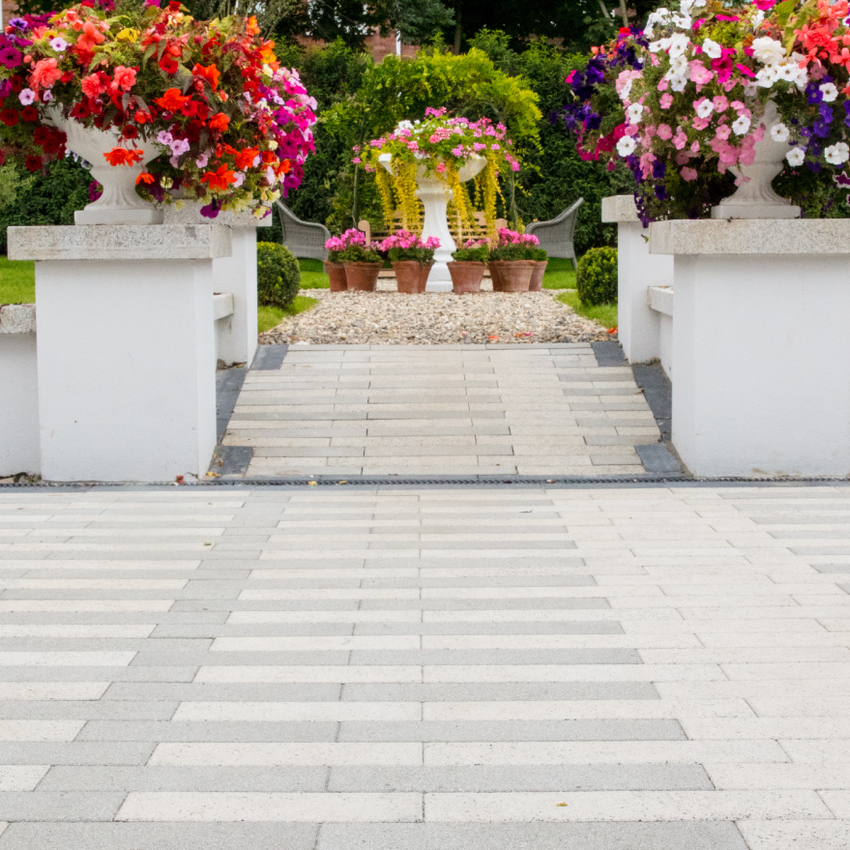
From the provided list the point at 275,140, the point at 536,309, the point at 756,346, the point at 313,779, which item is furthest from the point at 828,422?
the point at 536,309

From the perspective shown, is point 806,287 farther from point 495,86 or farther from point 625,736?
point 495,86

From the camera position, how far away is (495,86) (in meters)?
14.2

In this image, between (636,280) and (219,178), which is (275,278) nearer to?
(636,280)

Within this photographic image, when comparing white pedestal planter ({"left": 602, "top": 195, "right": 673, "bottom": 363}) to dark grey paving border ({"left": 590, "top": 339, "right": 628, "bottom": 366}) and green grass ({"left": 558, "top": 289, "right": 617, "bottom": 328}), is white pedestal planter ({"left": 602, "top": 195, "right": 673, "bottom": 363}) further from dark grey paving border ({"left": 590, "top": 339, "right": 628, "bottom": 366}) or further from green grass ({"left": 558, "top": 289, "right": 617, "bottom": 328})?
green grass ({"left": 558, "top": 289, "right": 617, "bottom": 328})

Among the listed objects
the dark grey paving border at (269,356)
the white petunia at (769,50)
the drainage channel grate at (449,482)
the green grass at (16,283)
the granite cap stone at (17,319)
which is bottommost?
the drainage channel grate at (449,482)

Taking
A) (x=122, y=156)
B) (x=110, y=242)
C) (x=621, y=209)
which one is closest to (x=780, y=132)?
(x=621, y=209)

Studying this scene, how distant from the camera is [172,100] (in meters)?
4.84

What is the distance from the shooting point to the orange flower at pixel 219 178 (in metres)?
5.11

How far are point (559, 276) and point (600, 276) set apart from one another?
19.0ft

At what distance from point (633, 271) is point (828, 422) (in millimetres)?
2213

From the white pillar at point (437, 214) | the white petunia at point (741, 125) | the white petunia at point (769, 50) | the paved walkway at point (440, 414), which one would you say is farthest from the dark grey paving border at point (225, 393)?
the white pillar at point (437, 214)

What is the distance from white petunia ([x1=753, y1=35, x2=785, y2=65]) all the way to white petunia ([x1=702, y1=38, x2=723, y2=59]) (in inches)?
6.2

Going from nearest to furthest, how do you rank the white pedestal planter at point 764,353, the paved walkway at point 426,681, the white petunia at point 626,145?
the paved walkway at point 426,681 → the white pedestal planter at point 764,353 → the white petunia at point 626,145

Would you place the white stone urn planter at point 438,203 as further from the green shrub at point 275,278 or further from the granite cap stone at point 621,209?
the granite cap stone at point 621,209
